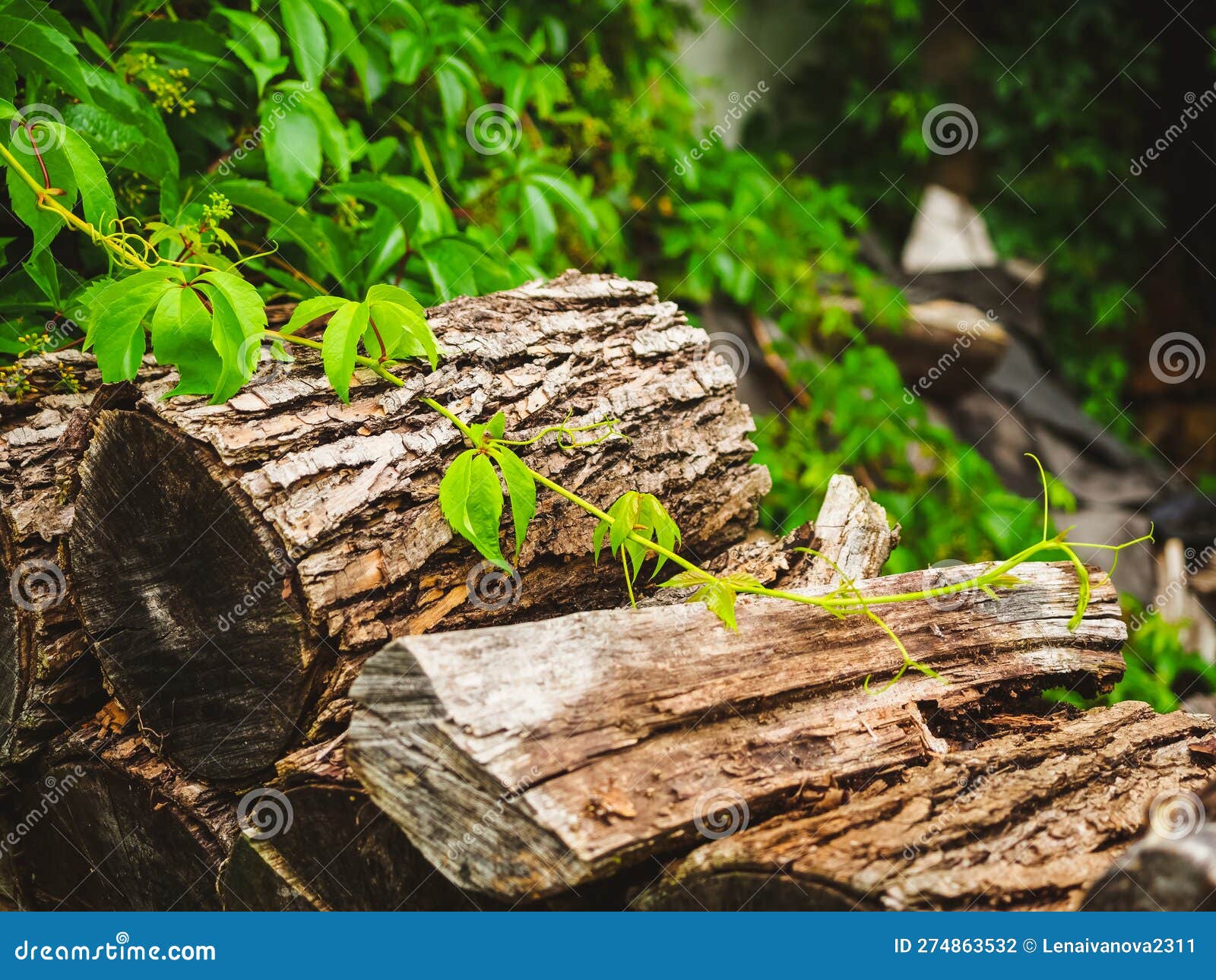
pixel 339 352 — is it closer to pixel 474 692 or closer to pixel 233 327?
pixel 233 327

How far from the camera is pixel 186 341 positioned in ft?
3.83

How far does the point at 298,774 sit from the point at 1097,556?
4075 mm

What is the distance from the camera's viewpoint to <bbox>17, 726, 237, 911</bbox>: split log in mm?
1291

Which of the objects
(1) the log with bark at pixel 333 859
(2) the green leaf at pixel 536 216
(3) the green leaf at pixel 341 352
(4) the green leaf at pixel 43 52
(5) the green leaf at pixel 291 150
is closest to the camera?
(1) the log with bark at pixel 333 859

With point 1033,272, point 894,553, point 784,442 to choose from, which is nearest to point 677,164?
point 784,442

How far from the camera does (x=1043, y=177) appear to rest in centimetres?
496

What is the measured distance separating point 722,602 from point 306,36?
1.56 meters

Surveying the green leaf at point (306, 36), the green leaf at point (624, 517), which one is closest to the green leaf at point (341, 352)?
the green leaf at point (624, 517)

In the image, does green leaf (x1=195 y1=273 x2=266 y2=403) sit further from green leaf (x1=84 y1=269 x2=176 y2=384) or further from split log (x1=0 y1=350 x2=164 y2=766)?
split log (x1=0 y1=350 x2=164 y2=766)

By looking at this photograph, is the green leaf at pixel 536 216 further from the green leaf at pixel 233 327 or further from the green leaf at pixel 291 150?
the green leaf at pixel 233 327

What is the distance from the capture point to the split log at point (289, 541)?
3.79 ft

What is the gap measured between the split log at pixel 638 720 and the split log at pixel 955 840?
59 millimetres

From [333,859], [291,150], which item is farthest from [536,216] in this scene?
[333,859]

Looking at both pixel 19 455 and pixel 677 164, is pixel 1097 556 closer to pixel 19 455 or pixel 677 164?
pixel 677 164
